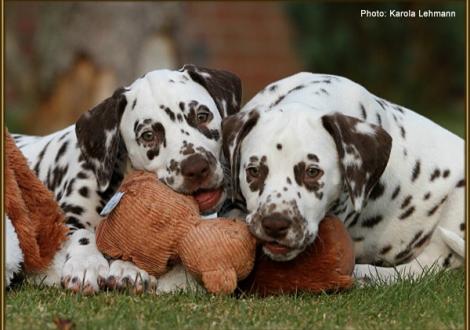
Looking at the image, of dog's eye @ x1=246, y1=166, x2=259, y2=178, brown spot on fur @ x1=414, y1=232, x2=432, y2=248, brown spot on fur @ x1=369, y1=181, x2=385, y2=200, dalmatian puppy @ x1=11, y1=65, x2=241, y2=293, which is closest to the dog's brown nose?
dalmatian puppy @ x1=11, y1=65, x2=241, y2=293

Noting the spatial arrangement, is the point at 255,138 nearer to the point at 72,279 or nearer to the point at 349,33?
the point at 72,279

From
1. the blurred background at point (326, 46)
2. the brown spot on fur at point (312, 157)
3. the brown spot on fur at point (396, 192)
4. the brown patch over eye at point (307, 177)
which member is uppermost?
the brown spot on fur at point (312, 157)

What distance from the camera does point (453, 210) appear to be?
6773 millimetres

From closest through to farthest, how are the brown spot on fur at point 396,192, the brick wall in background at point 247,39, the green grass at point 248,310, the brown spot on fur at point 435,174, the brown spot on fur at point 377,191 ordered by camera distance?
1. the green grass at point 248,310
2. the brown spot on fur at point 377,191
3. the brown spot on fur at point 396,192
4. the brown spot on fur at point 435,174
5. the brick wall in background at point 247,39

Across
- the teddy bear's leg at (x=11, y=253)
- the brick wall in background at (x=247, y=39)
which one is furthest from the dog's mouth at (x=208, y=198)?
the brick wall in background at (x=247, y=39)

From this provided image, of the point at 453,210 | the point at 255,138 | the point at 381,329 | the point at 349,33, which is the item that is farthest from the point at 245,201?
the point at 349,33

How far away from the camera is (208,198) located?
586 cm

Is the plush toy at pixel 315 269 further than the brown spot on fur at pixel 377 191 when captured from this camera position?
No

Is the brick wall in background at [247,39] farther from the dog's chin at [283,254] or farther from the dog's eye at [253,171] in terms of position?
the dog's chin at [283,254]

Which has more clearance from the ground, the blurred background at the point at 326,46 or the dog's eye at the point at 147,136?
the dog's eye at the point at 147,136

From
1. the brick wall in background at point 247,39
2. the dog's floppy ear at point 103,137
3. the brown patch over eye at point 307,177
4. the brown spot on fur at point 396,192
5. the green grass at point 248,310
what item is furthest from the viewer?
the brick wall in background at point 247,39

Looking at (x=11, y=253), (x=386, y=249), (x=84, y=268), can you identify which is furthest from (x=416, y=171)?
(x=11, y=253)

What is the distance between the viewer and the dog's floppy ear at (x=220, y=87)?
6.46m

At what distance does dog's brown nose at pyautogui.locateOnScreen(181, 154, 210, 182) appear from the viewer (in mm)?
5738
